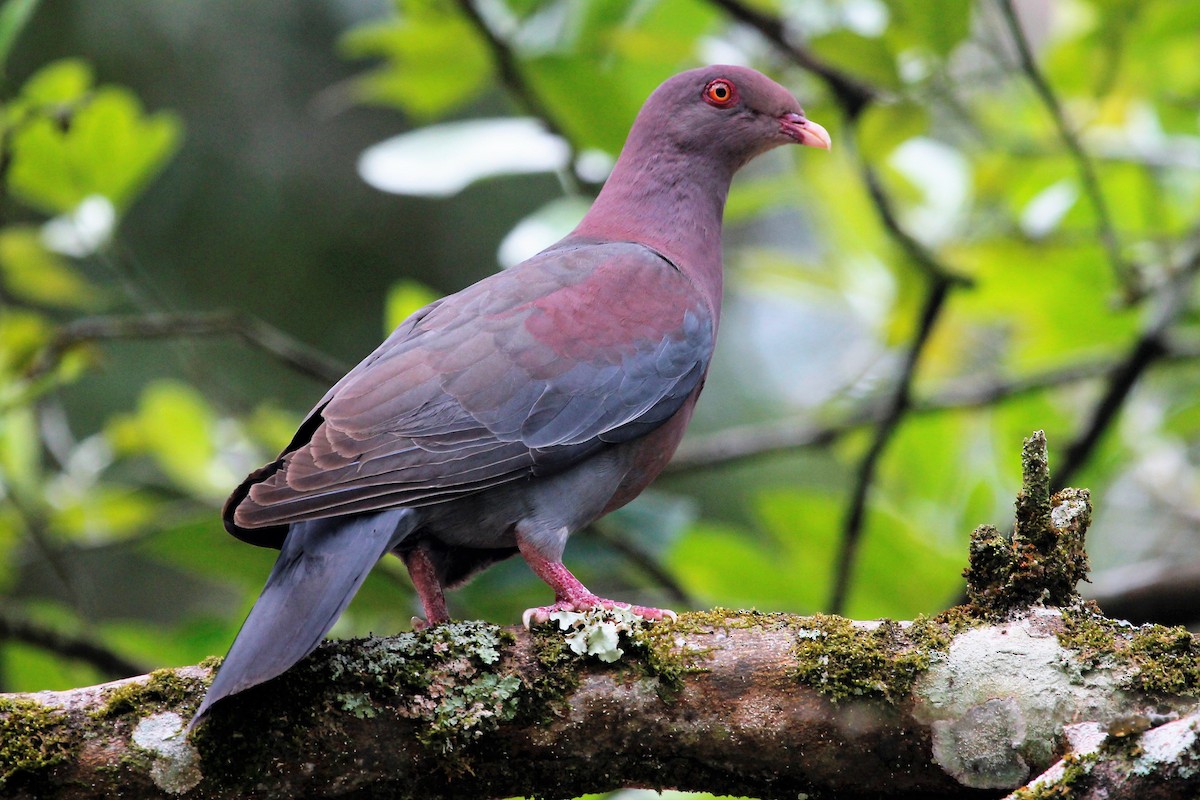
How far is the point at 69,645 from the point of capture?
4.70 m

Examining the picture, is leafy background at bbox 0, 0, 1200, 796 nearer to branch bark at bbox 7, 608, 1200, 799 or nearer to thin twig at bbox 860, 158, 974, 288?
thin twig at bbox 860, 158, 974, 288

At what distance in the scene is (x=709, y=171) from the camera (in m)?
4.37

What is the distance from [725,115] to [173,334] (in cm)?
218

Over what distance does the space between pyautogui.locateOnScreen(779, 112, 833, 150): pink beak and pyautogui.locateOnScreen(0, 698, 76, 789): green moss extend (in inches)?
120

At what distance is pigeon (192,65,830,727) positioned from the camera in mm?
2986

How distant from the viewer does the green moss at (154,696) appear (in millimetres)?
2607

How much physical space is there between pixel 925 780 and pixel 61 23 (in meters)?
10.1

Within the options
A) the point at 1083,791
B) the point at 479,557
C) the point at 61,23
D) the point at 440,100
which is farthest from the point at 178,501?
→ the point at 61,23

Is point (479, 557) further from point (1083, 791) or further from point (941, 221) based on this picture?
point (941, 221)

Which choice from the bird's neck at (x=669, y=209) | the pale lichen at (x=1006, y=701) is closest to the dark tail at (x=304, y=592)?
the pale lichen at (x=1006, y=701)

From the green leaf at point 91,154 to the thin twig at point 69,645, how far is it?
65.9 inches

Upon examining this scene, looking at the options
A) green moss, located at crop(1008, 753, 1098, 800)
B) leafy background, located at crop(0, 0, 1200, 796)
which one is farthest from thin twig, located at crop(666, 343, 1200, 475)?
green moss, located at crop(1008, 753, 1098, 800)

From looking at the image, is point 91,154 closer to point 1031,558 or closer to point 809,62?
point 809,62

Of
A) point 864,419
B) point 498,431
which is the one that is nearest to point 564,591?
point 498,431
